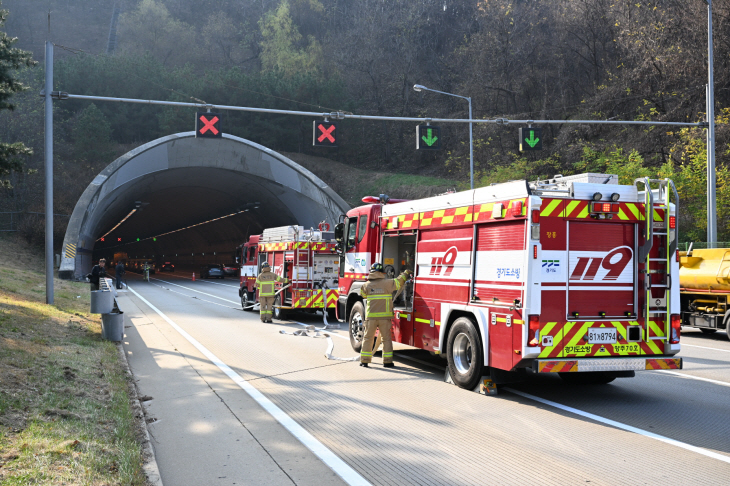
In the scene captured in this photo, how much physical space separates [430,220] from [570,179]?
93.6 inches

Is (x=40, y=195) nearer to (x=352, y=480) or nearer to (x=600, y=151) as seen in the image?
(x=600, y=151)

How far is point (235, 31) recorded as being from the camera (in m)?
92.2

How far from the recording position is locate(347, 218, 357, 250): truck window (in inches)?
512

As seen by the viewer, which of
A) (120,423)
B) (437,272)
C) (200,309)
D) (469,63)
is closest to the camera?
(120,423)

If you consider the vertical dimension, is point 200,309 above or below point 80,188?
below

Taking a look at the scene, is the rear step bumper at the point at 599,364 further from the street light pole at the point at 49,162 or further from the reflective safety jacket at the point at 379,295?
the street light pole at the point at 49,162

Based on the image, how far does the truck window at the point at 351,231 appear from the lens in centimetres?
1301

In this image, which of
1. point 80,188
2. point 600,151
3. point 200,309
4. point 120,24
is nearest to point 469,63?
point 600,151

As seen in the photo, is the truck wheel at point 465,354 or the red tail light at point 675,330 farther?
the truck wheel at point 465,354

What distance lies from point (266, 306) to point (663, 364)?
1303cm

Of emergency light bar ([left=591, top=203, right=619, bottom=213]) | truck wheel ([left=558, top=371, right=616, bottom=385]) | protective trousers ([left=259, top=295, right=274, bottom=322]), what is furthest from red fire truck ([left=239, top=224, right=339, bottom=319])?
emergency light bar ([left=591, top=203, right=619, bottom=213])

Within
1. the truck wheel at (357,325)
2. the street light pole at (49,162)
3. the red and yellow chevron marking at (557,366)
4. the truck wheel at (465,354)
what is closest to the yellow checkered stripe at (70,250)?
the street light pole at (49,162)

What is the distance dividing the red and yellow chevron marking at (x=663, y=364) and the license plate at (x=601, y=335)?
51cm

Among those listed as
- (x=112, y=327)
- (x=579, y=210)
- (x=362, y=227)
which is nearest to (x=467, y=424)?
(x=579, y=210)
